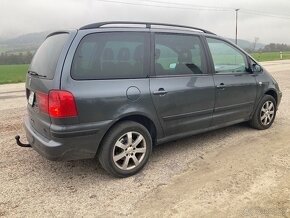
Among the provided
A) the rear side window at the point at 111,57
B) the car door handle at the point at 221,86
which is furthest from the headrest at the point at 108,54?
the car door handle at the point at 221,86

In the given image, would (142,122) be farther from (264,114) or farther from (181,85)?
(264,114)

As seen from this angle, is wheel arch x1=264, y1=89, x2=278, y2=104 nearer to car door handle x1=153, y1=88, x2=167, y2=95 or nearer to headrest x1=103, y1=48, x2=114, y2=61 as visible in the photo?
car door handle x1=153, y1=88, x2=167, y2=95

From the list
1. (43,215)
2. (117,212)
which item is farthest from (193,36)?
(43,215)

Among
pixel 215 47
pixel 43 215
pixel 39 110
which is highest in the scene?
pixel 215 47

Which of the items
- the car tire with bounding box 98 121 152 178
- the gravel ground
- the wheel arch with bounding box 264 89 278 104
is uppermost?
the wheel arch with bounding box 264 89 278 104

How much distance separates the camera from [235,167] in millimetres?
3963

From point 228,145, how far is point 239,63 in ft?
4.63

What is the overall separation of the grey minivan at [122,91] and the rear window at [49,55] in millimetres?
17

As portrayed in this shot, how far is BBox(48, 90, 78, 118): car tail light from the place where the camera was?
3.22 m

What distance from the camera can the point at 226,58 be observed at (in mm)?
4922

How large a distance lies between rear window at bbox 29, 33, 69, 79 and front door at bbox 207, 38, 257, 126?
7.31ft

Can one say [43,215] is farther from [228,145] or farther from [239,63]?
[239,63]

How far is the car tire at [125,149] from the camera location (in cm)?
357

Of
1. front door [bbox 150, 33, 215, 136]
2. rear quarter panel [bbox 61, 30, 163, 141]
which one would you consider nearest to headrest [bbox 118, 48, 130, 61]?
rear quarter panel [bbox 61, 30, 163, 141]
